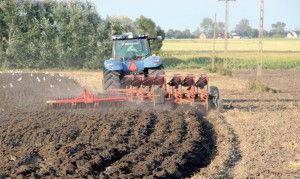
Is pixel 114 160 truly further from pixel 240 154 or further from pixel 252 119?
pixel 252 119

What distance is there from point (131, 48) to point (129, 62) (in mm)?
717

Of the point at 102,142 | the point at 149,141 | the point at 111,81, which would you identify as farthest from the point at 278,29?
the point at 102,142

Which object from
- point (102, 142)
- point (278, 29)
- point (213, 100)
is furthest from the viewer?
point (278, 29)

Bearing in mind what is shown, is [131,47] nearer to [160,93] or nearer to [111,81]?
[111,81]

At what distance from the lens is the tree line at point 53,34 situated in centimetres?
4344

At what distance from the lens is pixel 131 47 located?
19.9m

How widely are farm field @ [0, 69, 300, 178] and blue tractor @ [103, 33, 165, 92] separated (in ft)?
4.98

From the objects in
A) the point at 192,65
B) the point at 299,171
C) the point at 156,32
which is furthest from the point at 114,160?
the point at 156,32

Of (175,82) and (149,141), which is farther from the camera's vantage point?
(175,82)

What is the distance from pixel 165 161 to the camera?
970cm

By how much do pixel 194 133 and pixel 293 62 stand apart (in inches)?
1831

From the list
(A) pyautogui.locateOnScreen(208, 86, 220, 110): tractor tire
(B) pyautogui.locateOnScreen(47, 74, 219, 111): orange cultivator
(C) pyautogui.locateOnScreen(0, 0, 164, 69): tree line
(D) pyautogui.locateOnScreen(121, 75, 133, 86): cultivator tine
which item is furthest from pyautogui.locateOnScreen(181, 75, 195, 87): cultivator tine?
(C) pyautogui.locateOnScreen(0, 0, 164, 69): tree line

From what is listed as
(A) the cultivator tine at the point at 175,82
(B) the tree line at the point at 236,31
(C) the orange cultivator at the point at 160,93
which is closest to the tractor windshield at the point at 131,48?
(C) the orange cultivator at the point at 160,93

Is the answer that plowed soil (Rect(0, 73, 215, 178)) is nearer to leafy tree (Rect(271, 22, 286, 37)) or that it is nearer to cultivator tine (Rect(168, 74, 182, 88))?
cultivator tine (Rect(168, 74, 182, 88))
